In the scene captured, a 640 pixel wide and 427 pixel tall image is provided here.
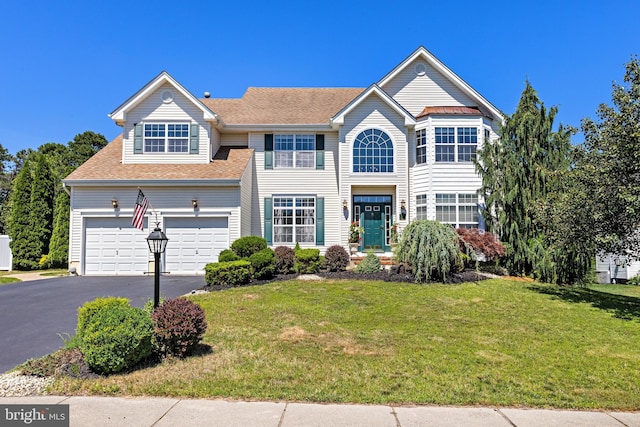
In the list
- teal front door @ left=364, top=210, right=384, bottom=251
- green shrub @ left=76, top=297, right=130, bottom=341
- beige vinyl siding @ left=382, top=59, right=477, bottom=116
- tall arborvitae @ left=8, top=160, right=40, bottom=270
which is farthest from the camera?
tall arborvitae @ left=8, top=160, right=40, bottom=270

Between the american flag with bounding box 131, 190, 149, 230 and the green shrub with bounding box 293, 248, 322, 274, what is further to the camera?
the green shrub with bounding box 293, 248, 322, 274

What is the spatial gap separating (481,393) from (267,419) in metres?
2.59

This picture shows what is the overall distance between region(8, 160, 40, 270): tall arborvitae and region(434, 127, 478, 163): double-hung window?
20623mm

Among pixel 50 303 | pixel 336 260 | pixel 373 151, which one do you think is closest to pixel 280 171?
pixel 373 151

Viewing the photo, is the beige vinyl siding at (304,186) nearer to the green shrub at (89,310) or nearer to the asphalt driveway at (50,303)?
the asphalt driveway at (50,303)

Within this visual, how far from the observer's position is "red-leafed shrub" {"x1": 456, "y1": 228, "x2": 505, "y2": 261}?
1280 cm

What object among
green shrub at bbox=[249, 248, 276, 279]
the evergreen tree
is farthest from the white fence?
the evergreen tree

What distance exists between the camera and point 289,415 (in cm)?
392

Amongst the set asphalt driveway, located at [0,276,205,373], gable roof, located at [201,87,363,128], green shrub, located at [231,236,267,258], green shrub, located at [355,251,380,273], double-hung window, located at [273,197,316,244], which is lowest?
asphalt driveway, located at [0,276,205,373]

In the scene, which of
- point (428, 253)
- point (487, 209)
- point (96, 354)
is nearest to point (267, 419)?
point (96, 354)

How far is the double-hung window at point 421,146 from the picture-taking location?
16.2 meters

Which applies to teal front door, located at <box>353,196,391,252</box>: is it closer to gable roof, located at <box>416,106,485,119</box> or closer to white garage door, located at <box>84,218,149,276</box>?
gable roof, located at <box>416,106,485,119</box>

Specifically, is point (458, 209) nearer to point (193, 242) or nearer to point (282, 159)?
point (282, 159)

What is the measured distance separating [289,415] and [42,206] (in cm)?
2177
